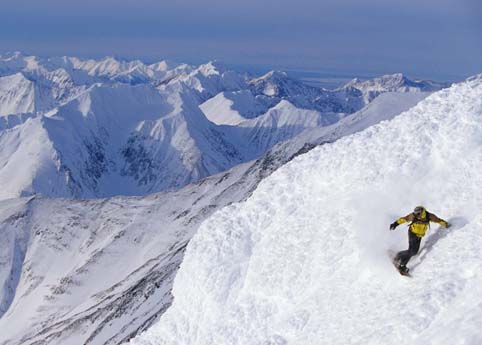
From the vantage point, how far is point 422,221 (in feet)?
58.9

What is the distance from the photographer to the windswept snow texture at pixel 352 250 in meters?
16.4

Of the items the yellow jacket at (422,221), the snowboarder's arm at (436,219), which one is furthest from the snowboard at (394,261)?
the snowboarder's arm at (436,219)

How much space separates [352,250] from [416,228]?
11.4ft

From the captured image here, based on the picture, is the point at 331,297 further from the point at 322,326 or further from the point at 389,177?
the point at 389,177

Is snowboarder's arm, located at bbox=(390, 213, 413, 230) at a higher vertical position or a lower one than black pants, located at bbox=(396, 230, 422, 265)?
higher

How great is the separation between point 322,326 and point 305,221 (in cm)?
622

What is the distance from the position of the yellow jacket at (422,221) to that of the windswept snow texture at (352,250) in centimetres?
62

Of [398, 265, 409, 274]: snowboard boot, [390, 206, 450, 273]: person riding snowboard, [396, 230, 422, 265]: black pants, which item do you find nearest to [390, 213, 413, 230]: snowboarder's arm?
[390, 206, 450, 273]: person riding snowboard

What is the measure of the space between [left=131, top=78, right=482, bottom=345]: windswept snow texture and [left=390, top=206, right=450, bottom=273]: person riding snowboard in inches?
14.5

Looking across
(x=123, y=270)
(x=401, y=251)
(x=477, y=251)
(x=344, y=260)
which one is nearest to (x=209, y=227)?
(x=344, y=260)

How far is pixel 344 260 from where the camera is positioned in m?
21.0

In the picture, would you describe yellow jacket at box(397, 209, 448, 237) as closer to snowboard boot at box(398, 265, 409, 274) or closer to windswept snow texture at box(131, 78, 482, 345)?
windswept snow texture at box(131, 78, 482, 345)

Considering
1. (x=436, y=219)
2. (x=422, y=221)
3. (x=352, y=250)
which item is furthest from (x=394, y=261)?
(x=352, y=250)

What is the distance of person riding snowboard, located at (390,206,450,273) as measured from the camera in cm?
1789
